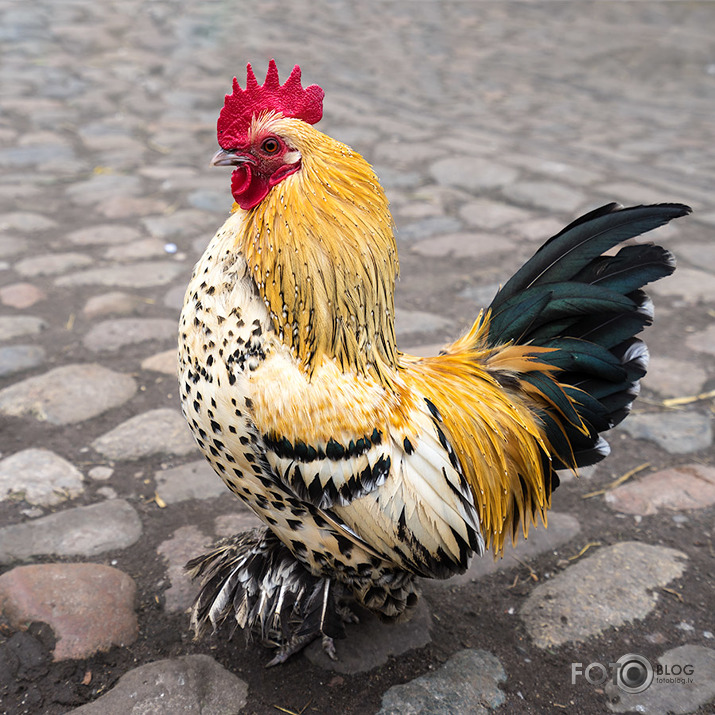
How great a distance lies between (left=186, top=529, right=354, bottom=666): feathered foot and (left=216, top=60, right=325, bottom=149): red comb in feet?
4.54

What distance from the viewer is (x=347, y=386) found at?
2.15 metres

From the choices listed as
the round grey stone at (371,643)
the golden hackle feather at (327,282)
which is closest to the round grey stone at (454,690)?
the round grey stone at (371,643)

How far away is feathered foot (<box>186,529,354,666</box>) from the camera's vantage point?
7.93 ft

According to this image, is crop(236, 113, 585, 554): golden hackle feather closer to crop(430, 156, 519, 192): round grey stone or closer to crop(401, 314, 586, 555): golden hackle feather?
crop(401, 314, 586, 555): golden hackle feather

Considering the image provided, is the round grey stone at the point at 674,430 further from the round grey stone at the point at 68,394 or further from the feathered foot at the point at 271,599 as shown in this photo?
the round grey stone at the point at 68,394

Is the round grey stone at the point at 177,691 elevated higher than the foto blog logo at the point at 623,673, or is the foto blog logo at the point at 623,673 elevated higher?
the foto blog logo at the point at 623,673

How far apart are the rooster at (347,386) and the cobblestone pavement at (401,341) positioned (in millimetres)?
307

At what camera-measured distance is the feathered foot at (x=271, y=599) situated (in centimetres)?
242

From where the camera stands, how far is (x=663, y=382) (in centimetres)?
420

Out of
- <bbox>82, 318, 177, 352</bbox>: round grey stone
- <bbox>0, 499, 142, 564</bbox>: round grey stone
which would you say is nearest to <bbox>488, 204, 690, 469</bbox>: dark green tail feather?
<bbox>0, 499, 142, 564</bbox>: round grey stone

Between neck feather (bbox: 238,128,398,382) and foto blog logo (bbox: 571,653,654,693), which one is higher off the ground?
neck feather (bbox: 238,128,398,382)

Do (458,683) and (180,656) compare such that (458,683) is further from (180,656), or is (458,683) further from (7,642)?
(7,642)

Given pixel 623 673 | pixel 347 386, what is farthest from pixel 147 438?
pixel 623 673

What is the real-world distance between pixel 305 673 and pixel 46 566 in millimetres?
1073
